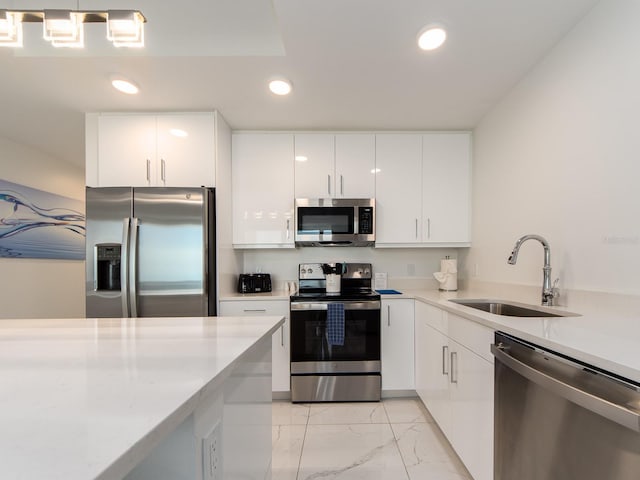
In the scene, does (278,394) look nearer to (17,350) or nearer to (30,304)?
(17,350)

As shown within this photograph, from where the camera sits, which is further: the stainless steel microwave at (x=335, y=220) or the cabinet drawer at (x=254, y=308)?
the stainless steel microwave at (x=335, y=220)

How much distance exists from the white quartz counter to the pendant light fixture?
70.1 inches

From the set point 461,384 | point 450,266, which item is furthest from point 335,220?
point 461,384

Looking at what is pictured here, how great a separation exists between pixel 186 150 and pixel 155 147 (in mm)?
243

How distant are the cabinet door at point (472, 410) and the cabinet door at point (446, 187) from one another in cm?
Answer: 126

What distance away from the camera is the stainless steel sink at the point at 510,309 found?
1571 millimetres

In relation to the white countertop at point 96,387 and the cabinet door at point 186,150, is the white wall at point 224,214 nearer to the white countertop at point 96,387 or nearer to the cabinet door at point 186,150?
the cabinet door at point 186,150

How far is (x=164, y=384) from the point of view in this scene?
61cm

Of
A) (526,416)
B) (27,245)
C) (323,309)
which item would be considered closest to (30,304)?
(27,245)

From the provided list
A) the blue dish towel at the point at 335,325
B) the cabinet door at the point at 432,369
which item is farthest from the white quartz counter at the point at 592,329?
the blue dish towel at the point at 335,325

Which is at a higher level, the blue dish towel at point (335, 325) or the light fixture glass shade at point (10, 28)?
the light fixture glass shade at point (10, 28)

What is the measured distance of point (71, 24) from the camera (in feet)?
3.71

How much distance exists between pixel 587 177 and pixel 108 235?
9.74 ft

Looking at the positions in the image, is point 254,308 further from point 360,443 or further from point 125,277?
point 360,443
